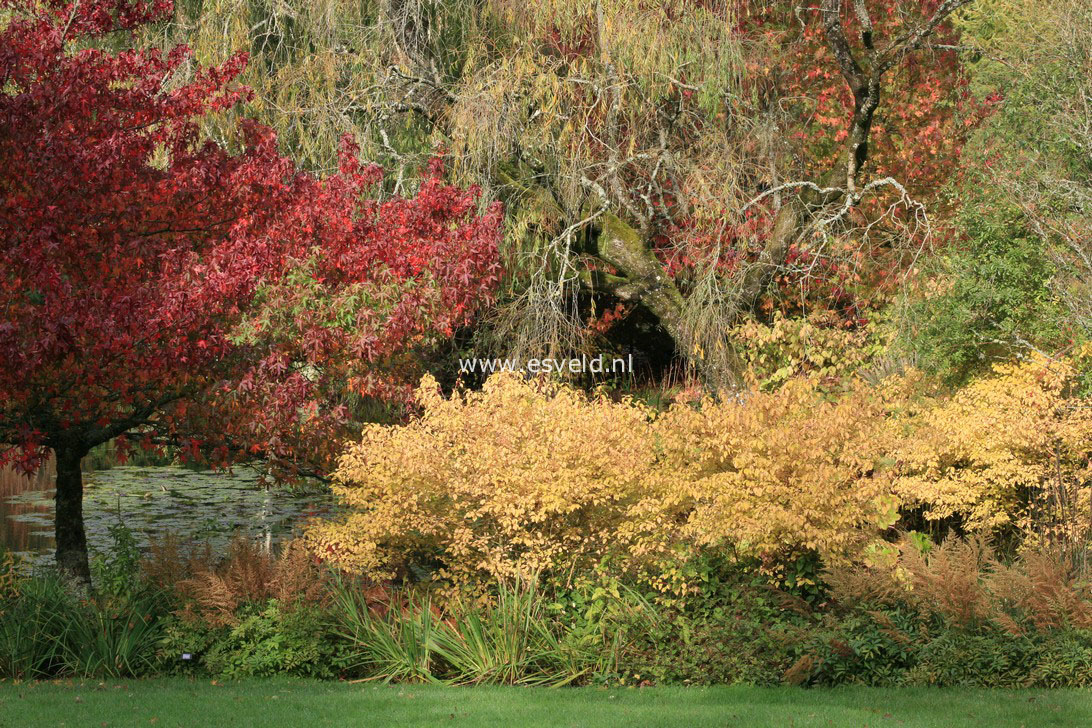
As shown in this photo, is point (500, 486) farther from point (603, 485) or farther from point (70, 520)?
point (70, 520)

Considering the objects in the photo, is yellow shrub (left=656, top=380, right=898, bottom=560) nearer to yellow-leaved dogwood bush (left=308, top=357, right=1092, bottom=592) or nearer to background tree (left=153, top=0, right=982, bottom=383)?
yellow-leaved dogwood bush (left=308, top=357, right=1092, bottom=592)

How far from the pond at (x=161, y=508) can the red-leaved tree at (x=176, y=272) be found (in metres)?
3.75

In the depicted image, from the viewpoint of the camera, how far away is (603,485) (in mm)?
8297

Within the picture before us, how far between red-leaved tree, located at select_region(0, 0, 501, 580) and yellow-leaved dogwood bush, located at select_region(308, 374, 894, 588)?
2.74 feet

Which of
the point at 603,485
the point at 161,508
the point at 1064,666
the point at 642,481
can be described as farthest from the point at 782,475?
the point at 161,508

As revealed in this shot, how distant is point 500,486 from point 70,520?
384 cm

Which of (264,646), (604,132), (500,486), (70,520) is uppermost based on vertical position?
(604,132)

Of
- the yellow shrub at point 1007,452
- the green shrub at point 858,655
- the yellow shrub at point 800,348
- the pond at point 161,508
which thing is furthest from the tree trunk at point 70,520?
the yellow shrub at point 1007,452

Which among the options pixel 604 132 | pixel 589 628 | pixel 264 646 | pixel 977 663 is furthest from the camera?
pixel 604 132

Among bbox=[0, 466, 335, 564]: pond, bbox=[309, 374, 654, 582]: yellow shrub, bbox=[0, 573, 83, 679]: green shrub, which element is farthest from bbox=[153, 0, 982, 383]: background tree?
bbox=[0, 573, 83, 679]: green shrub

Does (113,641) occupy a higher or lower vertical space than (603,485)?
lower

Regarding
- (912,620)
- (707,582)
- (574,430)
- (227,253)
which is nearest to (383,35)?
(227,253)

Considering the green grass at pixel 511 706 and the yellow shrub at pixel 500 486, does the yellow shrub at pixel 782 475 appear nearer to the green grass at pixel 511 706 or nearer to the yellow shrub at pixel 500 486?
the yellow shrub at pixel 500 486

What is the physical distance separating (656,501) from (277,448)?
9.59 feet
